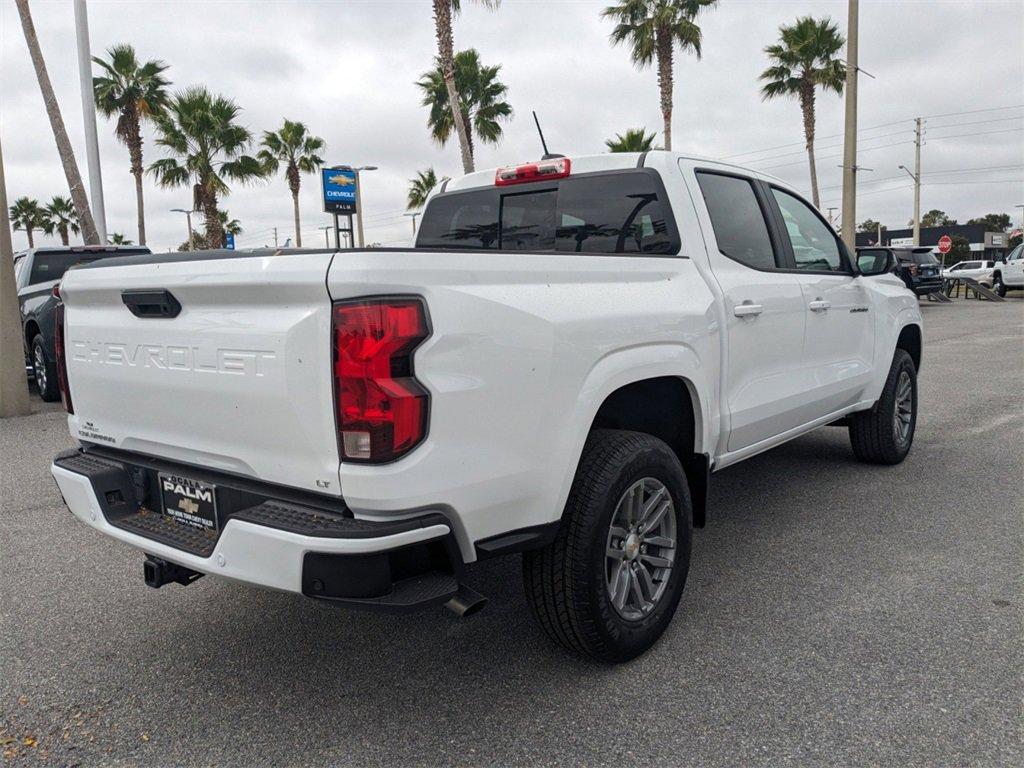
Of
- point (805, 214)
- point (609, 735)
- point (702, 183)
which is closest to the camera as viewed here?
point (609, 735)

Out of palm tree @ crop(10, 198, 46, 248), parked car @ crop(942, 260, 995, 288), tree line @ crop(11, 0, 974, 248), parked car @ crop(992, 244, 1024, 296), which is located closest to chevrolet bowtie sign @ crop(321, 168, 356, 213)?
tree line @ crop(11, 0, 974, 248)

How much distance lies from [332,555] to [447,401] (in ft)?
1.67

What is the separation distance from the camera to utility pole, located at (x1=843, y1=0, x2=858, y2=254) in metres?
16.6

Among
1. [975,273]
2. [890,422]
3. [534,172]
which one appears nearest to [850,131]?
[890,422]

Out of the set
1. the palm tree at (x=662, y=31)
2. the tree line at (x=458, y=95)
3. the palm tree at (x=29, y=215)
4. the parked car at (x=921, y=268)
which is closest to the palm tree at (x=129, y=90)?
the tree line at (x=458, y=95)

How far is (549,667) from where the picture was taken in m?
2.95

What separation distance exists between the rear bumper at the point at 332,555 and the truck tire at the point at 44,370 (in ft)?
26.1

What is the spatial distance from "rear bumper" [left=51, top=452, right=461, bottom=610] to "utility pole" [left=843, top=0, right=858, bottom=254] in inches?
626

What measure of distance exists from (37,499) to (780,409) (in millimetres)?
4697

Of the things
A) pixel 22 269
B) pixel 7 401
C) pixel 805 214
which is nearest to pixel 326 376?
pixel 805 214

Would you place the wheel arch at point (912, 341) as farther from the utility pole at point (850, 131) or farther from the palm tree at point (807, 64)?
the palm tree at point (807, 64)

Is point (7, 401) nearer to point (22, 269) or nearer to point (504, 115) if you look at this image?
point (22, 269)

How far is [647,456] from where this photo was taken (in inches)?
115

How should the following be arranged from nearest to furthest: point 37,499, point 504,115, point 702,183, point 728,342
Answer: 1. point 728,342
2. point 702,183
3. point 37,499
4. point 504,115
